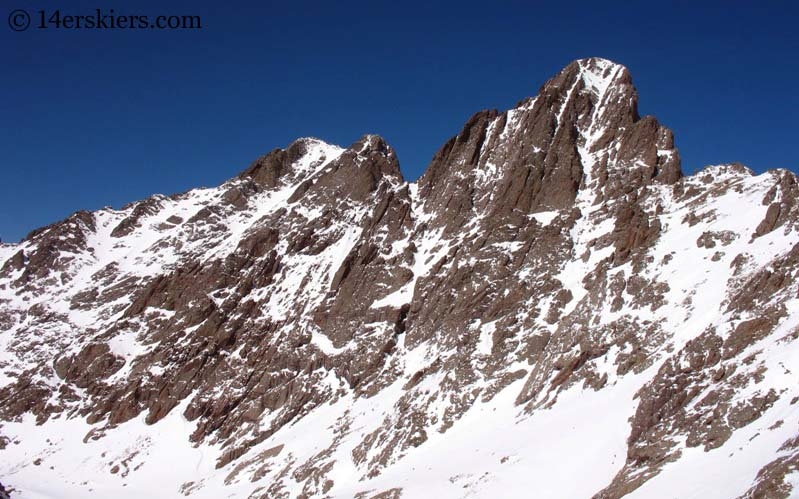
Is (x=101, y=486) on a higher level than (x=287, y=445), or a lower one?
higher

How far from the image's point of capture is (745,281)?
182 feet

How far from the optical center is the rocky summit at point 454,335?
44469 mm

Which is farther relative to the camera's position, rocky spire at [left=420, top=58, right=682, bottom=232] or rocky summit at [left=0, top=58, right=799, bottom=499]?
rocky spire at [left=420, top=58, right=682, bottom=232]

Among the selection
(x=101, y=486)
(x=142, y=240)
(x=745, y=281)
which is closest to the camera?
(x=745, y=281)

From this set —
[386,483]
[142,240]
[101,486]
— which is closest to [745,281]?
[386,483]

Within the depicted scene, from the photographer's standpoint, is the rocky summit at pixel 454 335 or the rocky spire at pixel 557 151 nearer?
the rocky summit at pixel 454 335

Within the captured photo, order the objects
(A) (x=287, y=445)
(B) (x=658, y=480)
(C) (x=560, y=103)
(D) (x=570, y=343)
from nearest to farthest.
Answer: (B) (x=658, y=480) < (D) (x=570, y=343) < (A) (x=287, y=445) < (C) (x=560, y=103)

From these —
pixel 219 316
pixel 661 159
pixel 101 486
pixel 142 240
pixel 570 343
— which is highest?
pixel 142 240

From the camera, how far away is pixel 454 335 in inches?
3137

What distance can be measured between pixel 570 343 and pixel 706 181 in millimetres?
33068

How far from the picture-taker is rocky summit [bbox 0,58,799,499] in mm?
44469

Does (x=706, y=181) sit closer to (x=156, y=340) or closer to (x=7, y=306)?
(x=156, y=340)

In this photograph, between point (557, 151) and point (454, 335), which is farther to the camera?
point (557, 151)

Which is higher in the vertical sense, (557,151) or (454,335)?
(557,151)
